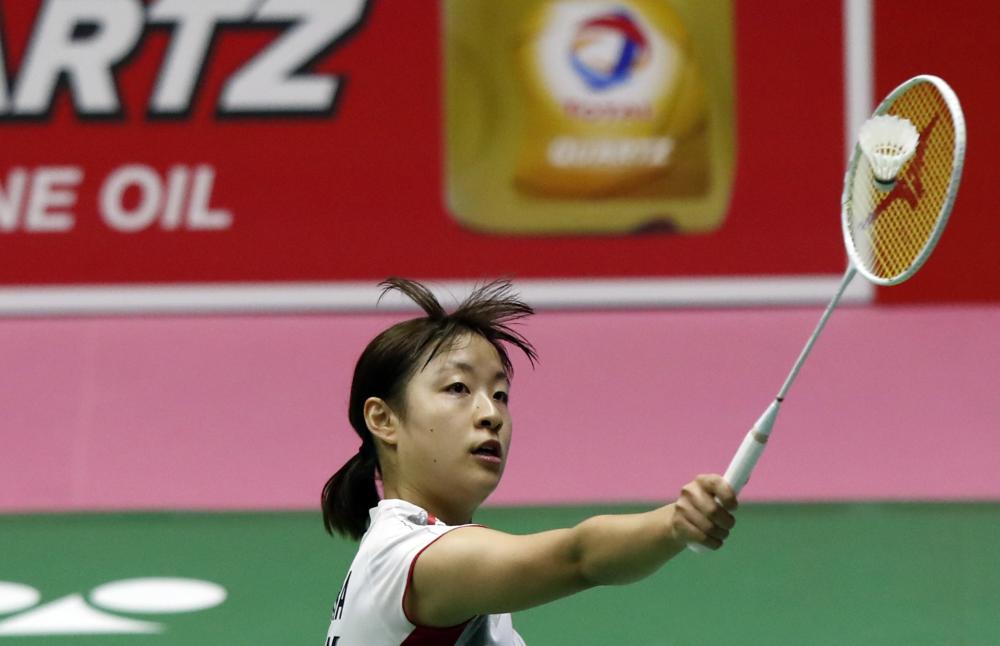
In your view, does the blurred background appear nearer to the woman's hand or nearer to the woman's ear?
the woman's ear

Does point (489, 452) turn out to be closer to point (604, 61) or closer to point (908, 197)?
point (908, 197)

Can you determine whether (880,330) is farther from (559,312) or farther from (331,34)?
(331,34)

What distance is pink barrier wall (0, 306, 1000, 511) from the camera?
6.13 m

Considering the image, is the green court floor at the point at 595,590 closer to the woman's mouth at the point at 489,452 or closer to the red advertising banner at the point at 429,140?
the red advertising banner at the point at 429,140

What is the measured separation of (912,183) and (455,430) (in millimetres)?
875

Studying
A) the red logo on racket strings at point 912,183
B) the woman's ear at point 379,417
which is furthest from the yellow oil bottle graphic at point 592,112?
the woman's ear at point 379,417

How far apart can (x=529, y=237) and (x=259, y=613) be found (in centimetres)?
259

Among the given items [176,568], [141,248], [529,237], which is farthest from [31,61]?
[176,568]

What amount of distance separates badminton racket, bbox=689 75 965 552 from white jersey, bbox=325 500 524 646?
21.5 inches

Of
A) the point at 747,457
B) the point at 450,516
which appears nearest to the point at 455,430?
the point at 450,516

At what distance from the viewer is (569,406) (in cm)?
648

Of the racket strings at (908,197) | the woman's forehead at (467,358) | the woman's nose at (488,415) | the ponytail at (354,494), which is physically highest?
the racket strings at (908,197)

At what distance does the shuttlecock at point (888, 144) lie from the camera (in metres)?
2.64

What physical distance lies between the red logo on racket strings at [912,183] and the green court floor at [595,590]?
2060mm
